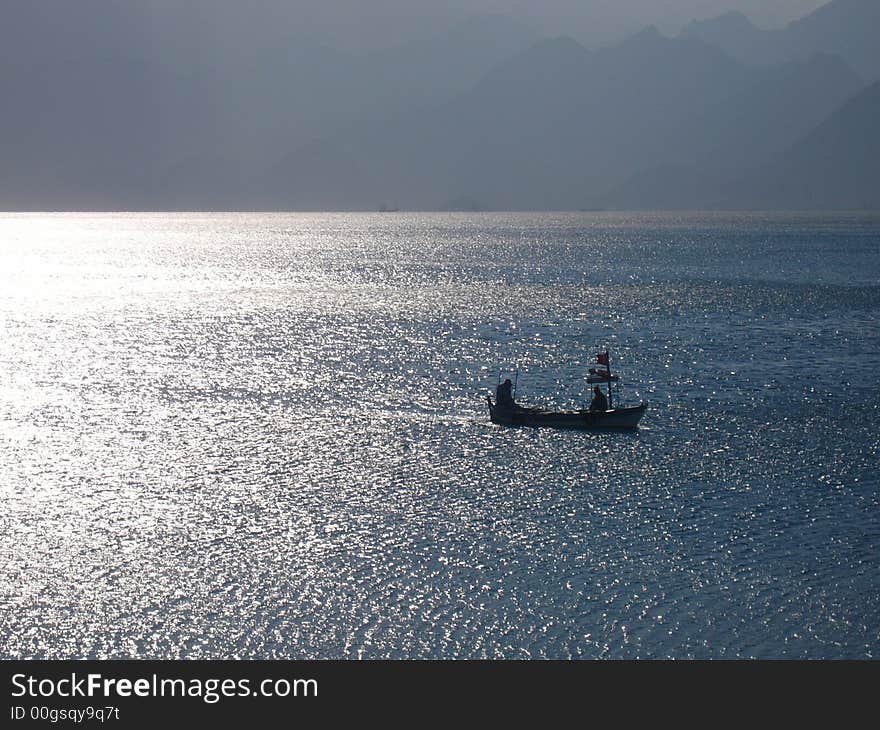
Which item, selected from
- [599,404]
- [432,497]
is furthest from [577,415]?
[432,497]

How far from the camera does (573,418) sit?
201 feet

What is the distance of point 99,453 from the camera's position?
55094 mm

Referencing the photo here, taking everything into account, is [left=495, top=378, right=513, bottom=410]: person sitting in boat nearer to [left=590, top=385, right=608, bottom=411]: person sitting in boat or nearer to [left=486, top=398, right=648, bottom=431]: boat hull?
[left=486, top=398, right=648, bottom=431]: boat hull

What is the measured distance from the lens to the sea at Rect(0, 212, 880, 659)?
3466 centimetres

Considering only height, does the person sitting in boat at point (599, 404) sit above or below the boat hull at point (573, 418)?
above

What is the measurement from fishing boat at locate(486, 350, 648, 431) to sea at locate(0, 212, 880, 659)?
2.23 feet

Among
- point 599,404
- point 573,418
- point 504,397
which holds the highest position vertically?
point 504,397

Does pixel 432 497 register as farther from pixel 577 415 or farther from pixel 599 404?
pixel 599 404

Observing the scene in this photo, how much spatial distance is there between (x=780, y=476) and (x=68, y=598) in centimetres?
3085

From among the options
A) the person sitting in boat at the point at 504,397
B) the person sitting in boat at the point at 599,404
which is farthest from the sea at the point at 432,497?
the person sitting in boat at the point at 599,404

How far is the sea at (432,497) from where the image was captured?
34.7 metres

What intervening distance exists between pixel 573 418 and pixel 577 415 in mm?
301

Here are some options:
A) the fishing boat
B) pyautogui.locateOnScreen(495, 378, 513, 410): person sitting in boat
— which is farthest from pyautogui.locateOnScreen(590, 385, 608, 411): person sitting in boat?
pyautogui.locateOnScreen(495, 378, 513, 410): person sitting in boat

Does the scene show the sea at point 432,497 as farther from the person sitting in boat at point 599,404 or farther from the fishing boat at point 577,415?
the person sitting in boat at point 599,404
